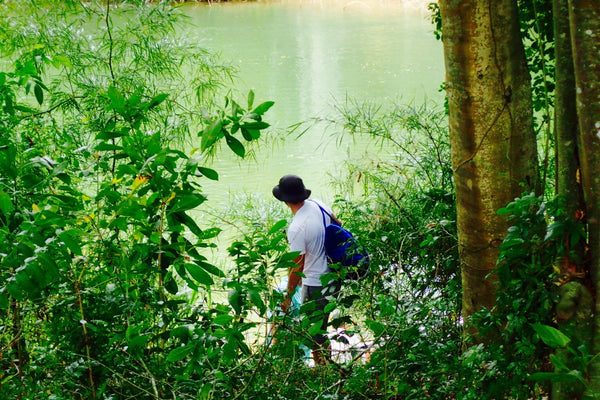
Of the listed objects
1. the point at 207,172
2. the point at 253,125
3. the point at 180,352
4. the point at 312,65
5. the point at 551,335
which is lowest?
the point at 312,65

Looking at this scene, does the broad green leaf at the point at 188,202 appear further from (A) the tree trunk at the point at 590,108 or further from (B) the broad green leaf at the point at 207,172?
(A) the tree trunk at the point at 590,108

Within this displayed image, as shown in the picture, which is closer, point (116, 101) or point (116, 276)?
point (116, 101)

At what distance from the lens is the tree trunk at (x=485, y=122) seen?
2.18 meters

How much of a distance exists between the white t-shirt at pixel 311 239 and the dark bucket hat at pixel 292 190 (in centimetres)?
10

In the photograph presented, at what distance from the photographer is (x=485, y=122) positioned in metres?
2.23

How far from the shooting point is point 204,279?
170 centimetres

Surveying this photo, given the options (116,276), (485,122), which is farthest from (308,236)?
(116,276)

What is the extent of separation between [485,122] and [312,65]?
443 inches

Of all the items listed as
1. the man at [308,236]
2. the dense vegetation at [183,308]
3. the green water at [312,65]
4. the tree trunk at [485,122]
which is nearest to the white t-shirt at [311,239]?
the man at [308,236]

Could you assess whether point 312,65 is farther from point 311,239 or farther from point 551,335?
point 551,335

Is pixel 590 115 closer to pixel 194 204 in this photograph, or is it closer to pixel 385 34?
pixel 194 204

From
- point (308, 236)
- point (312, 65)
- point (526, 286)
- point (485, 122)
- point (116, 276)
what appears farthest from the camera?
point (312, 65)

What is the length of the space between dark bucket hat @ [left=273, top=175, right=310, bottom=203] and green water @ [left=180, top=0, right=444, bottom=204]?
8.23 ft

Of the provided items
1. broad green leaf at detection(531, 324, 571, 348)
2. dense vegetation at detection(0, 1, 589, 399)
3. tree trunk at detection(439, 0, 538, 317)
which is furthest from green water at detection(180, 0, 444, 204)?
broad green leaf at detection(531, 324, 571, 348)
